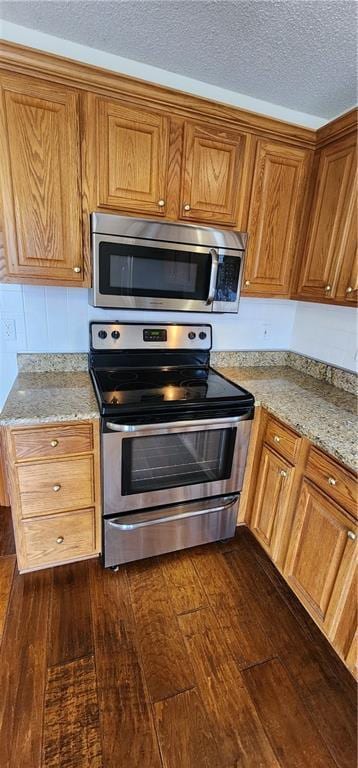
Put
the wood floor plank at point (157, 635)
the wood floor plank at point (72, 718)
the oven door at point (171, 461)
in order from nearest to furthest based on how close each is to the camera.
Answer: the wood floor plank at point (72, 718)
the wood floor plank at point (157, 635)
the oven door at point (171, 461)

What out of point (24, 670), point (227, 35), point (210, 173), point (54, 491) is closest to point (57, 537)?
point (54, 491)

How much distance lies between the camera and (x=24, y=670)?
127 cm

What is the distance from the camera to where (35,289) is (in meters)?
Answer: 1.78

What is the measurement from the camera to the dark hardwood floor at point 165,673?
109 centimetres

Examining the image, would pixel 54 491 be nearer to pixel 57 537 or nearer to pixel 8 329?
pixel 57 537

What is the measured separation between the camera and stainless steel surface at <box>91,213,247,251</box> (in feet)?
4.78

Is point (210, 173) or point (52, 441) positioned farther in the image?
point (210, 173)

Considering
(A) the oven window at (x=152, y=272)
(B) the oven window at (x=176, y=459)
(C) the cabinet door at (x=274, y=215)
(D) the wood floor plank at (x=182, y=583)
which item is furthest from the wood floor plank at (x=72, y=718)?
(C) the cabinet door at (x=274, y=215)

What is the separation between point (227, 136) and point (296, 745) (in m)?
2.50

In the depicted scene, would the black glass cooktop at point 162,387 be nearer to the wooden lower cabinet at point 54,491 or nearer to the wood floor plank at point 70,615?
the wooden lower cabinet at point 54,491

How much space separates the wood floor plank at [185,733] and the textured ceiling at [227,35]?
2.52 meters

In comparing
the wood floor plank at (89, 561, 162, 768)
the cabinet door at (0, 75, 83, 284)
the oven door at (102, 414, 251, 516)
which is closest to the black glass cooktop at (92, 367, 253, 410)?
the oven door at (102, 414, 251, 516)

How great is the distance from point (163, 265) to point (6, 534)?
68.3 inches

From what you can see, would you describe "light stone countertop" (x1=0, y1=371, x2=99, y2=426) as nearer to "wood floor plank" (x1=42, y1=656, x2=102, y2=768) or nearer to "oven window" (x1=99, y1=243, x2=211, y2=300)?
"oven window" (x1=99, y1=243, x2=211, y2=300)
